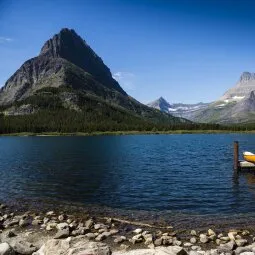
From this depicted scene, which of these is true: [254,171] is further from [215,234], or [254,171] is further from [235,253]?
[235,253]

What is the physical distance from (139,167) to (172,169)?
859 cm

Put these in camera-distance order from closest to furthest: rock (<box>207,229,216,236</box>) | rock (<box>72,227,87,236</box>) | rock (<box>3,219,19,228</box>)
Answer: rock (<box>72,227,87,236</box>) → rock (<box>207,229,216,236</box>) → rock (<box>3,219,19,228</box>)

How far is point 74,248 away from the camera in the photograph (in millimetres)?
22875

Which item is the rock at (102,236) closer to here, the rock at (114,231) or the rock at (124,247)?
the rock at (114,231)

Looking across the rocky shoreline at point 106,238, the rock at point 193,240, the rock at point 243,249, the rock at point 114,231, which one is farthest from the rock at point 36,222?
the rock at point 243,249

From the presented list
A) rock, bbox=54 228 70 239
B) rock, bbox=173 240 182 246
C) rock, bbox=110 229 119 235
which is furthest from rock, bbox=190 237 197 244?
rock, bbox=54 228 70 239

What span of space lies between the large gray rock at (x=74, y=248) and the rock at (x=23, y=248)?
4.40ft

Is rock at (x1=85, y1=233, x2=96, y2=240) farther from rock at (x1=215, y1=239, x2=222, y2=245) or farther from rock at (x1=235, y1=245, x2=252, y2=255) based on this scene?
rock at (x1=235, y1=245, x2=252, y2=255)

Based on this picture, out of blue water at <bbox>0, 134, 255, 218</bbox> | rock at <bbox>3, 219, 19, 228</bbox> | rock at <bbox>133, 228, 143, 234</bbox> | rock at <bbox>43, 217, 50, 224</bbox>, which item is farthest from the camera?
blue water at <bbox>0, 134, 255, 218</bbox>

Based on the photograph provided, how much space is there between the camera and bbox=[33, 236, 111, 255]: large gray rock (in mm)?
22578

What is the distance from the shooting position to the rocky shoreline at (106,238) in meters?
23.7

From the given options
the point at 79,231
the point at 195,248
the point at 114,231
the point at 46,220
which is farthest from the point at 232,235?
the point at 46,220

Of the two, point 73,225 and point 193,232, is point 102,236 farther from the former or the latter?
point 193,232

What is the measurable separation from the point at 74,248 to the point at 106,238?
7354 mm
